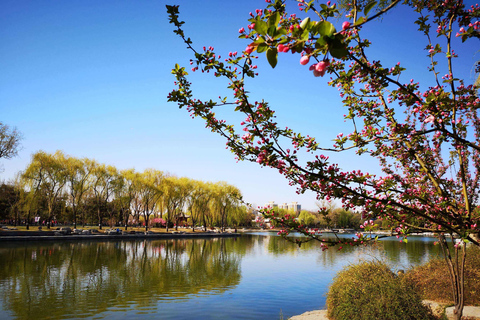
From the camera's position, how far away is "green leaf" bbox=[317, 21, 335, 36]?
1.45 meters

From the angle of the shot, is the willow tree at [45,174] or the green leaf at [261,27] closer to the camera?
the green leaf at [261,27]

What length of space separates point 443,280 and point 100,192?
1874 inches

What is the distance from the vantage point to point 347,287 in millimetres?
7602

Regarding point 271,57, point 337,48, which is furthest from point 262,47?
point 337,48

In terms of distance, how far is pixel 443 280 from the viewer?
1005 cm

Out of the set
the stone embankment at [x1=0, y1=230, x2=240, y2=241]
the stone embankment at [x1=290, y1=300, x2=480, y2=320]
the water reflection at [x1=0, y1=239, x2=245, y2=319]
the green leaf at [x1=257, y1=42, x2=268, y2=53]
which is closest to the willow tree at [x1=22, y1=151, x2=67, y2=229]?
the stone embankment at [x1=0, y1=230, x2=240, y2=241]

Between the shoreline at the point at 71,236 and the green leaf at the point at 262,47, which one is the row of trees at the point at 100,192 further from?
the green leaf at the point at 262,47

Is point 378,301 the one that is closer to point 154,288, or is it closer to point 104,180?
point 154,288

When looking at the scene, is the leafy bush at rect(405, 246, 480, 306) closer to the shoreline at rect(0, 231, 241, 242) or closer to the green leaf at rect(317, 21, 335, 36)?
the green leaf at rect(317, 21, 335, 36)

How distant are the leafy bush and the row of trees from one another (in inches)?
1044

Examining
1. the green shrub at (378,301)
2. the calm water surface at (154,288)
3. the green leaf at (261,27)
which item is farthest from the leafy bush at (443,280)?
the green leaf at (261,27)

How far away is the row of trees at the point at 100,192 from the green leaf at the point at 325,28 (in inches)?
1381

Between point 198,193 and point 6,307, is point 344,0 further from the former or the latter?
point 198,193

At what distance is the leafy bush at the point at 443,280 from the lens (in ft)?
30.5
